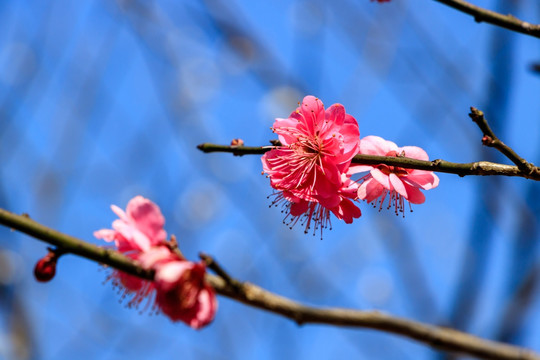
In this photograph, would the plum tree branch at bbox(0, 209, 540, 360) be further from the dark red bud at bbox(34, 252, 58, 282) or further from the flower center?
the flower center

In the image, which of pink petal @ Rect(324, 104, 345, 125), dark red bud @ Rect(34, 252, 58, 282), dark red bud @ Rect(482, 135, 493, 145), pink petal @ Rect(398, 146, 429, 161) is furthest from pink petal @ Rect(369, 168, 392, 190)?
dark red bud @ Rect(34, 252, 58, 282)

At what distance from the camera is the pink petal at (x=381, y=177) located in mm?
1557

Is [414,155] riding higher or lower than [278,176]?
higher

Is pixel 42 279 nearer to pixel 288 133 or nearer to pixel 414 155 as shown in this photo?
pixel 288 133

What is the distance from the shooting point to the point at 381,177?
157cm

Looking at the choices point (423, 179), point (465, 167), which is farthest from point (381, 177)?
point (465, 167)

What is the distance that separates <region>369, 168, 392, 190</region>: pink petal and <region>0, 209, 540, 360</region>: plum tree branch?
0.52 m

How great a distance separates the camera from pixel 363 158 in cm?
154

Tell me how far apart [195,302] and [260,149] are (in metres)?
0.50

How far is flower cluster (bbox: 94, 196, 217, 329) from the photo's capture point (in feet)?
4.58

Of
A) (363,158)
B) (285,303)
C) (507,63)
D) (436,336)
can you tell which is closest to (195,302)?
(285,303)

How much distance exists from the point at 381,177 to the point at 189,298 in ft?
2.21

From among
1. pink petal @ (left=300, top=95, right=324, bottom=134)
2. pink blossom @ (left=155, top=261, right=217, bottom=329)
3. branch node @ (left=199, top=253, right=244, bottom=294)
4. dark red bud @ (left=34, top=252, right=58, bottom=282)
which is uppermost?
pink petal @ (left=300, top=95, right=324, bottom=134)

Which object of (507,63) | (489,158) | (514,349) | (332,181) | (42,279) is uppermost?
(507,63)
